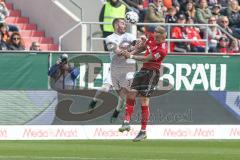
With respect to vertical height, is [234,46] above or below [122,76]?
above

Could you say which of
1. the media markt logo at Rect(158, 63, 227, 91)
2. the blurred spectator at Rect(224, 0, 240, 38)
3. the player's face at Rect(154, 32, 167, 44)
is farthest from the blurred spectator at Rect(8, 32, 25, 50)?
Answer: the blurred spectator at Rect(224, 0, 240, 38)

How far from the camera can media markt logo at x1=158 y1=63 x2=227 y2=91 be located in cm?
2491

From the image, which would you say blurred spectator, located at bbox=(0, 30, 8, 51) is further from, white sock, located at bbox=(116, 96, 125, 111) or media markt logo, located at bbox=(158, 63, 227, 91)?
white sock, located at bbox=(116, 96, 125, 111)

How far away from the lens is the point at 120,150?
17656mm

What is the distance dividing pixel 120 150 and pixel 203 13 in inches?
457

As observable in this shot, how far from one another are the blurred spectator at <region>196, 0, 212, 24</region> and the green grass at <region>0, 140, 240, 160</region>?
7433 millimetres

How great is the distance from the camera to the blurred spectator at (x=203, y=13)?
28.4 m

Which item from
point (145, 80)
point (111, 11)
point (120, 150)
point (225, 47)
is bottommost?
point (120, 150)

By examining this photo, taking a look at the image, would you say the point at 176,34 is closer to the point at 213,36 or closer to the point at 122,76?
the point at 213,36

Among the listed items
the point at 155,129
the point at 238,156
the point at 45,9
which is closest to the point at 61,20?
the point at 45,9

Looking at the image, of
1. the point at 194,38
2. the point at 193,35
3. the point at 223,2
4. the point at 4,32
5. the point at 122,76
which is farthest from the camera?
the point at 223,2

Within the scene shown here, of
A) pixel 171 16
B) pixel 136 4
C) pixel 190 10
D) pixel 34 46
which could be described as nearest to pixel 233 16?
pixel 190 10

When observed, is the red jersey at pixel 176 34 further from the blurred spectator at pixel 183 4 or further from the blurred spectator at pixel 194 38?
the blurred spectator at pixel 183 4

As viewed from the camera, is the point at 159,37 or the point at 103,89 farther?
the point at 103,89
